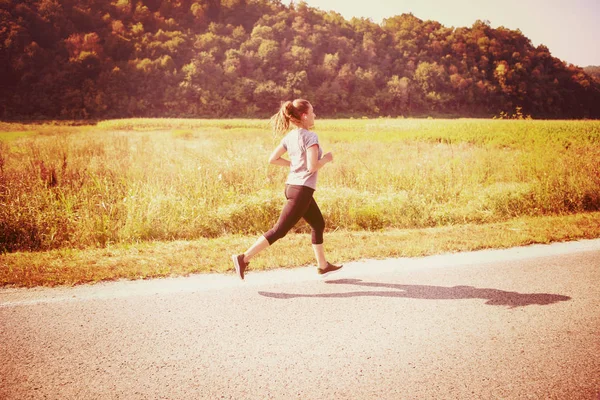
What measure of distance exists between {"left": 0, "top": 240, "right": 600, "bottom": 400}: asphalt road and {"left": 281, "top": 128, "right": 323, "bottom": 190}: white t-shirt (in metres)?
1.19

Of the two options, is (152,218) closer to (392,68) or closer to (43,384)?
(43,384)

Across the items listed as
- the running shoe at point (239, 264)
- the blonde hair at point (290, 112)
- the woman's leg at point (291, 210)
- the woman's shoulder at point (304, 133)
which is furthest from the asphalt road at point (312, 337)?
the blonde hair at point (290, 112)

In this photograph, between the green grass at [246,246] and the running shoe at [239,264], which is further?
the green grass at [246,246]

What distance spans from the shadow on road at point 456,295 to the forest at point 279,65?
63809 millimetres

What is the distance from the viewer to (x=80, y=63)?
57.9 meters

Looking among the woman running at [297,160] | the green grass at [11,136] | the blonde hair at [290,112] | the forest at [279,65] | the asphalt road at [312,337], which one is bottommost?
the asphalt road at [312,337]

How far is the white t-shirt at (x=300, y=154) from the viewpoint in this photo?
A: 369cm

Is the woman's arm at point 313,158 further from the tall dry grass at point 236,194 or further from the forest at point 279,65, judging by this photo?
the forest at point 279,65

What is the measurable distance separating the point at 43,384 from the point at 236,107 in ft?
239

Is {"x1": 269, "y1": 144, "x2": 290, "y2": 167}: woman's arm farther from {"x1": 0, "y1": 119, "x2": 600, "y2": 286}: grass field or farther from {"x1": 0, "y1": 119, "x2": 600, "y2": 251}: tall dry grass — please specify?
{"x1": 0, "y1": 119, "x2": 600, "y2": 251}: tall dry grass

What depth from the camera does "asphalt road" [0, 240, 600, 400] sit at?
2338mm

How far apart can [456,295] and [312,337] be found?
172 centimetres

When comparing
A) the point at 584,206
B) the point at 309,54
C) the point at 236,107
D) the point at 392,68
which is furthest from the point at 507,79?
→ the point at 584,206

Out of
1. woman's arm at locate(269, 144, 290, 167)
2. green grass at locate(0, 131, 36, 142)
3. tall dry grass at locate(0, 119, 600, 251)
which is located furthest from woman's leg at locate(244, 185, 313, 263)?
green grass at locate(0, 131, 36, 142)
